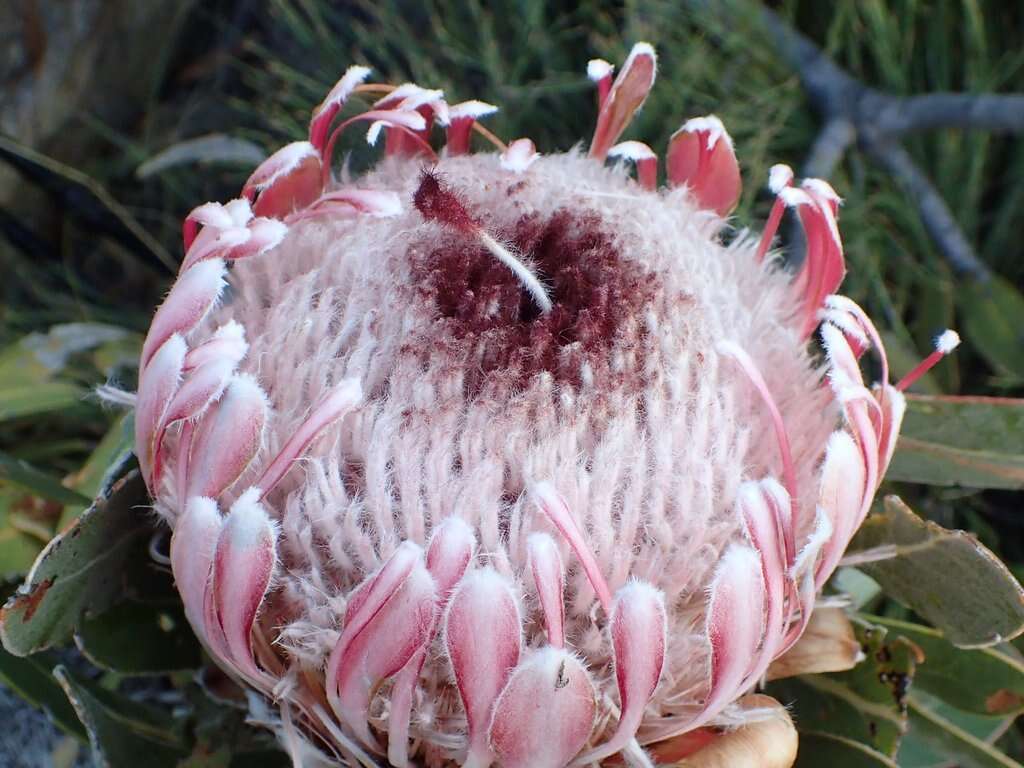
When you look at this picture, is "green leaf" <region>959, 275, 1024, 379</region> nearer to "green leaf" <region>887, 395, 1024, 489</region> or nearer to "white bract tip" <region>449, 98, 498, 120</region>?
"green leaf" <region>887, 395, 1024, 489</region>

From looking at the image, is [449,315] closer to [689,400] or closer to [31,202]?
[689,400]

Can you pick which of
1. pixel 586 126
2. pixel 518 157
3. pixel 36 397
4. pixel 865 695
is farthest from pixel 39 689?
pixel 586 126

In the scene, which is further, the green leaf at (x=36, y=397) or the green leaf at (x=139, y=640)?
the green leaf at (x=36, y=397)

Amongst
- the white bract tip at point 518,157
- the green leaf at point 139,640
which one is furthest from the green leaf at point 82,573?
the white bract tip at point 518,157

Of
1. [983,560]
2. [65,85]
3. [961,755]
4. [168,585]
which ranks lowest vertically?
[961,755]

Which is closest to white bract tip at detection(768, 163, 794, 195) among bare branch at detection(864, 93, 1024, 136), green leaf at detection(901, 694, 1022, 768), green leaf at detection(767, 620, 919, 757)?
green leaf at detection(767, 620, 919, 757)

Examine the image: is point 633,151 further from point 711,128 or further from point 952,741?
point 952,741

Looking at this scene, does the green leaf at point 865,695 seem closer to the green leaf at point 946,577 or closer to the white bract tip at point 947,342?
the green leaf at point 946,577

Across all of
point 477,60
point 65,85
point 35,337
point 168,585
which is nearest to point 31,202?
point 65,85
